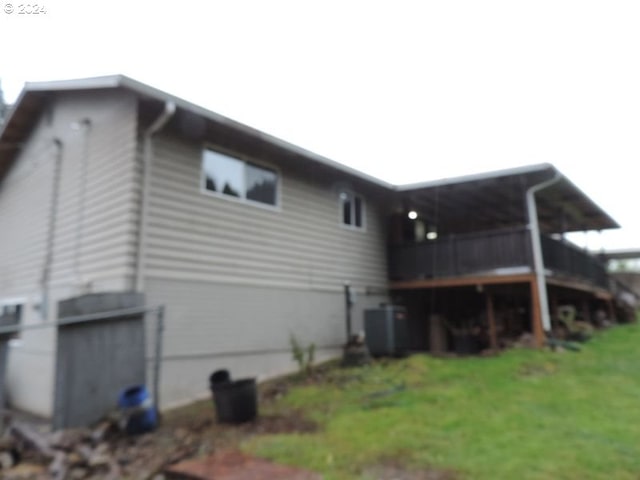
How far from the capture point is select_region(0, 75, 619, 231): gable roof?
7004 mm

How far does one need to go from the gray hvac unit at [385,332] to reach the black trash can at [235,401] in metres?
4.32

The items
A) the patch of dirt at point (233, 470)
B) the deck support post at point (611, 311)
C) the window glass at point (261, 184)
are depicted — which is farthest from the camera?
the deck support post at point (611, 311)

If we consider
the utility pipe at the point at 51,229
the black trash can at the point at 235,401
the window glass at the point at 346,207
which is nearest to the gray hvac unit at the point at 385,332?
the window glass at the point at 346,207

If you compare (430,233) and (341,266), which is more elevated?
(430,233)

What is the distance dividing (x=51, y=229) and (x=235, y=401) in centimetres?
563

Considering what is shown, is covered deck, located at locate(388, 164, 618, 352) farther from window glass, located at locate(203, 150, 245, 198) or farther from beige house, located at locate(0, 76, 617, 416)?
window glass, located at locate(203, 150, 245, 198)

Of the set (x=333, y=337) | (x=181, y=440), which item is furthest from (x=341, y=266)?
(x=181, y=440)

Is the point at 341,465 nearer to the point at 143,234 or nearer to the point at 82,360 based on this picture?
the point at 82,360

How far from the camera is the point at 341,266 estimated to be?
10.5 m

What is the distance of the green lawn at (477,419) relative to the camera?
3621mm

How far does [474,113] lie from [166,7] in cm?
1410

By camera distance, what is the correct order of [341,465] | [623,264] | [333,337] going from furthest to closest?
1. [623,264]
2. [333,337]
3. [341,465]

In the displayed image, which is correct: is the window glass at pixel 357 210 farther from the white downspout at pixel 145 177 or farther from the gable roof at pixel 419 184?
the white downspout at pixel 145 177

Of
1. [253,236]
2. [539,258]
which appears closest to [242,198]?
[253,236]
